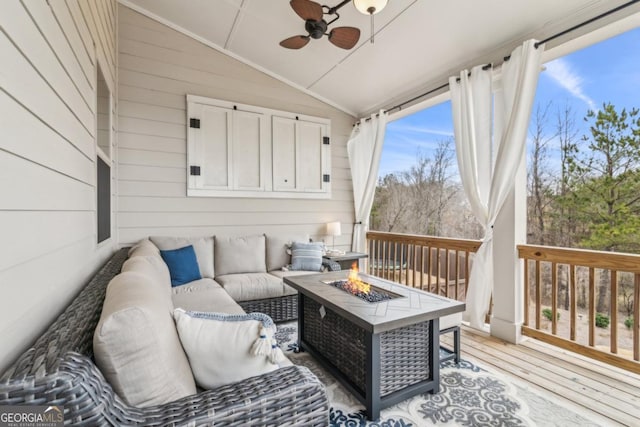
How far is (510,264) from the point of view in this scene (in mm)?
2914

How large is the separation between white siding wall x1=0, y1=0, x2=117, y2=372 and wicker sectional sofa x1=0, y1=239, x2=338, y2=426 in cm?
14

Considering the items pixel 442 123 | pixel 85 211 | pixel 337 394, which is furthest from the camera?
pixel 442 123

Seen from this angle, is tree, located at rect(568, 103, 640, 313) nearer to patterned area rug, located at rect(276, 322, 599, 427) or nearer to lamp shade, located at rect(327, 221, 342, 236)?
patterned area rug, located at rect(276, 322, 599, 427)

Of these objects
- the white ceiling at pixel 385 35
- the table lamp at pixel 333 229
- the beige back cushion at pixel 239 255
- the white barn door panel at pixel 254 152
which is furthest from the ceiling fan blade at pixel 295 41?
the table lamp at pixel 333 229

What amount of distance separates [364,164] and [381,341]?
131 inches

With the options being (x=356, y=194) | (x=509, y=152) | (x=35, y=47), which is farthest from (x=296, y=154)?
(x=35, y=47)

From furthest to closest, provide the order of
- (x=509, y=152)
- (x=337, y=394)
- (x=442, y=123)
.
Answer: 1. (x=442, y=123)
2. (x=509, y=152)
3. (x=337, y=394)

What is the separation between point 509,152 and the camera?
2.79 meters

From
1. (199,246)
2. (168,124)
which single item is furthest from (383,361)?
(168,124)

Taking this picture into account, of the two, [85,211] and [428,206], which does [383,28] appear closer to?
[428,206]

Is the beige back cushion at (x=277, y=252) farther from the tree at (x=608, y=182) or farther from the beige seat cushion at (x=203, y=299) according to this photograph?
the tree at (x=608, y=182)

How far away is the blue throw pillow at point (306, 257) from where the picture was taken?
12.6 ft

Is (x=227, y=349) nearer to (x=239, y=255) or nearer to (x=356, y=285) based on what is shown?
(x=356, y=285)

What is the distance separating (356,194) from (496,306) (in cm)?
255
